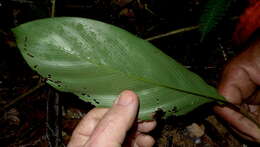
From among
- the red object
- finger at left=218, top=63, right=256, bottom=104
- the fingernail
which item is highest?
the red object

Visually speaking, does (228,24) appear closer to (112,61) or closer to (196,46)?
(196,46)

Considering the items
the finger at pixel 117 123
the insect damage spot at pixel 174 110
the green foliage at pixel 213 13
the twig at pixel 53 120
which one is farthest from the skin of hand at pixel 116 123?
the green foliage at pixel 213 13

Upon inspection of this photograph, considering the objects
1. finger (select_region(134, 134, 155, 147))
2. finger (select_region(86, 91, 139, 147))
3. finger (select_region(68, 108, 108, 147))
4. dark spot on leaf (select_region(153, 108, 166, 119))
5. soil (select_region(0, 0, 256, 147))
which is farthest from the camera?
soil (select_region(0, 0, 256, 147))

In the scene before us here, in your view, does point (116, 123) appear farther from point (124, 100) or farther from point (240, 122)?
point (240, 122)

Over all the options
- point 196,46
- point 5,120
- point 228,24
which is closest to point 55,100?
point 5,120

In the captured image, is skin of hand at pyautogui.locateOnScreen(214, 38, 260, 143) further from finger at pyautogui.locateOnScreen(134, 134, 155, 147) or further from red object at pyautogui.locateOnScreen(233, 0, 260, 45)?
finger at pyautogui.locateOnScreen(134, 134, 155, 147)

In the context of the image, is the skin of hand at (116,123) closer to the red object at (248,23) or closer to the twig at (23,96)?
the twig at (23,96)

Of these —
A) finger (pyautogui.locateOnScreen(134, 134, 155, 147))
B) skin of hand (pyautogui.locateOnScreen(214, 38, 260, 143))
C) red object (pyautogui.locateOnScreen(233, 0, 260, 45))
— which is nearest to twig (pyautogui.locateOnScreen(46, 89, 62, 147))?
finger (pyautogui.locateOnScreen(134, 134, 155, 147))
